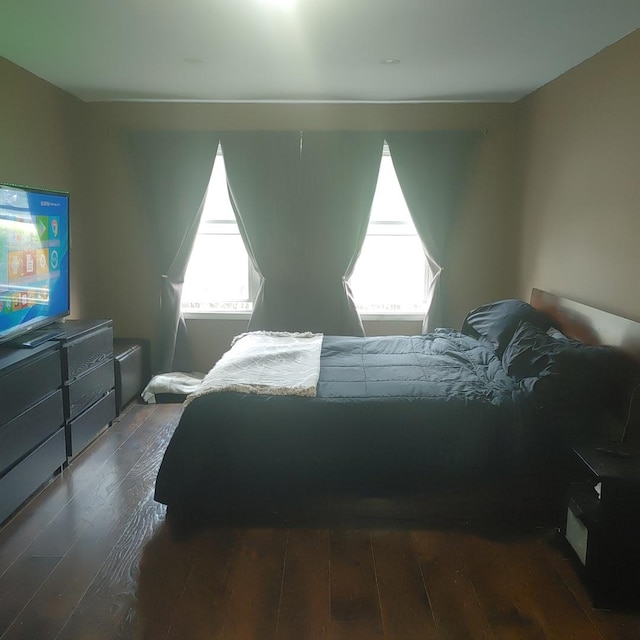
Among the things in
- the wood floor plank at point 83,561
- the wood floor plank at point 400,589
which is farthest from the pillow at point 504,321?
the wood floor plank at point 83,561

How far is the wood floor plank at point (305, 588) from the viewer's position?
79.7 inches

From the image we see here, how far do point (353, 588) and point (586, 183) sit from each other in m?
2.65

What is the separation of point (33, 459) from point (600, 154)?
11.4ft

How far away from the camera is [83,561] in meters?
2.40

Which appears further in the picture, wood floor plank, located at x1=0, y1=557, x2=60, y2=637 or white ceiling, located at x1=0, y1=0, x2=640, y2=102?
white ceiling, located at x1=0, y1=0, x2=640, y2=102

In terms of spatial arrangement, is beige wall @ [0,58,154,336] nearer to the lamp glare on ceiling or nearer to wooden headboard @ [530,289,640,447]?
the lamp glare on ceiling

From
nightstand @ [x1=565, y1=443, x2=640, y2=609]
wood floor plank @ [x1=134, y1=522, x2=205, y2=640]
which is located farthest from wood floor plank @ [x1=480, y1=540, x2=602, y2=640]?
wood floor plank @ [x1=134, y1=522, x2=205, y2=640]

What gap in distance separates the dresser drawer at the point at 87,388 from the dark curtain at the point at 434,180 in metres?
2.52

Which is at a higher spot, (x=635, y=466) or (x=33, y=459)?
(x=635, y=466)

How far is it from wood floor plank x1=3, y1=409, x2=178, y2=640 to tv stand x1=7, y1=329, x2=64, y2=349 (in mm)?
873

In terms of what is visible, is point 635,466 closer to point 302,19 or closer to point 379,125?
point 302,19

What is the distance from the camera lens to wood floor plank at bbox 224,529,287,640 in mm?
2023

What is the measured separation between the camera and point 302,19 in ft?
8.78

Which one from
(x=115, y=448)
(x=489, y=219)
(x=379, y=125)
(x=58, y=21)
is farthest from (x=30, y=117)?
(x=489, y=219)
